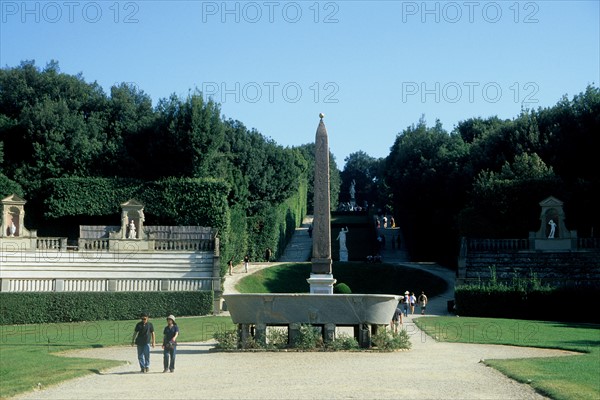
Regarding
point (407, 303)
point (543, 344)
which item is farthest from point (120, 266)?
point (543, 344)

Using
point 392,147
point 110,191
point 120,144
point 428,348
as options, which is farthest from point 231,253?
point 392,147

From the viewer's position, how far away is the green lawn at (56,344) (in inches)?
689

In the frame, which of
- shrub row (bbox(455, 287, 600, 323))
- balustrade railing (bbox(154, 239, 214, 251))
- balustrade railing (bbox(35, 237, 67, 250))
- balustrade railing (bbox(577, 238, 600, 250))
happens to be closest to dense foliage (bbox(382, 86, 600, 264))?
balustrade railing (bbox(577, 238, 600, 250))

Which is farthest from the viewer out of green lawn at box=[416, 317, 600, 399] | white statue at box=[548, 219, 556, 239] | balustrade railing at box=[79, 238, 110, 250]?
white statue at box=[548, 219, 556, 239]

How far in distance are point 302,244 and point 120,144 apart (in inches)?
825

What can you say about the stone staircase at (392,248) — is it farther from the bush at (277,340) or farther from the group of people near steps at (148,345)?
the group of people near steps at (148,345)

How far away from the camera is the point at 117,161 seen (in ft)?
179

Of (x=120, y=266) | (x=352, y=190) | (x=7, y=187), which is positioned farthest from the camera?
(x=352, y=190)

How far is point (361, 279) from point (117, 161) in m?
16.9

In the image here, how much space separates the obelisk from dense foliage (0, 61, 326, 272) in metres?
20.2

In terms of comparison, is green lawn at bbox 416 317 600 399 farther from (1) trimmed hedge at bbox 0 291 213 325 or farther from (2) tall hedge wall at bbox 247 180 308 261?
(2) tall hedge wall at bbox 247 180 308 261

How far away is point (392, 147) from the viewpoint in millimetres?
88000

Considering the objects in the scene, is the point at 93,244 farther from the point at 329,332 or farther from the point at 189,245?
the point at 329,332

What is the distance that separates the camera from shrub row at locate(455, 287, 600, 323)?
36438mm
